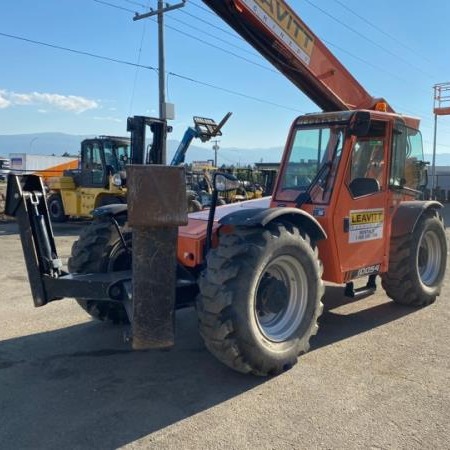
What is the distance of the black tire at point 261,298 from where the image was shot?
156 inches

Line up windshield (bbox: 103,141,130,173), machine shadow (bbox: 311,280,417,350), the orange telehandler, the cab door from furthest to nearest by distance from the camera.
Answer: windshield (bbox: 103,141,130,173) < machine shadow (bbox: 311,280,417,350) < the cab door < the orange telehandler

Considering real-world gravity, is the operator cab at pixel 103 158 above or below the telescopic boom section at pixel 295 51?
below

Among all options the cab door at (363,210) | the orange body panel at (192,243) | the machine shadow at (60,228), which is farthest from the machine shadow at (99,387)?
the machine shadow at (60,228)

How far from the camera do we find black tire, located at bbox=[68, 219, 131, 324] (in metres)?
5.10

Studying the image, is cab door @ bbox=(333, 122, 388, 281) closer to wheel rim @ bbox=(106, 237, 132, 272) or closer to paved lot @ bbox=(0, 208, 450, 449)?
paved lot @ bbox=(0, 208, 450, 449)

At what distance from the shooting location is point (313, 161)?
18.4ft

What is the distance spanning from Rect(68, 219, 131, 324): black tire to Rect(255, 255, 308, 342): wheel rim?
4.92 feet

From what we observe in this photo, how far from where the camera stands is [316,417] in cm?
367

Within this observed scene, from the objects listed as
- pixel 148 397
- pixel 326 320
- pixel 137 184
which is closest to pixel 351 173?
pixel 326 320

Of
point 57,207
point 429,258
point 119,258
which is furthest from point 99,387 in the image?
point 57,207

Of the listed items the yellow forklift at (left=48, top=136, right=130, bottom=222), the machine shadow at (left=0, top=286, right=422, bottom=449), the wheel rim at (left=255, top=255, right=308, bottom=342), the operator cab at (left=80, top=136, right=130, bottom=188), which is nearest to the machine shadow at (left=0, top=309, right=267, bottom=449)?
the machine shadow at (left=0, top=286, right=422, bottom=449)

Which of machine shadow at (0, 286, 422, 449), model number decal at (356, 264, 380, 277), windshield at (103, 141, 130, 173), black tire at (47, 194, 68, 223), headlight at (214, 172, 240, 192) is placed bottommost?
machine shadow at (0, 286, 422, 449)

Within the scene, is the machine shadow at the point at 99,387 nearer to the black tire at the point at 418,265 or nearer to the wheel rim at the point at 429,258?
the black tire at the point at 418,265

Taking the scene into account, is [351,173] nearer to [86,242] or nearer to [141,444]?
[86,242]
